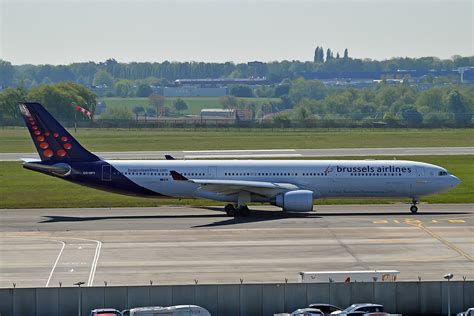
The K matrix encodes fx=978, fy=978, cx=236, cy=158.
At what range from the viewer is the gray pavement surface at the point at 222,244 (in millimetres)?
41250

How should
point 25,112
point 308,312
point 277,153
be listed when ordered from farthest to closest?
point 277,153
point 25,112
point 308,312

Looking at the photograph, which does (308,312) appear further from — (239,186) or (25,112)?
(25,112)

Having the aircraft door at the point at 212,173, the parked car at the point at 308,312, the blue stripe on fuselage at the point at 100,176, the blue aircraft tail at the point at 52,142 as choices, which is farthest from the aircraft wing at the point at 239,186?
the parked car at the point at 308,312

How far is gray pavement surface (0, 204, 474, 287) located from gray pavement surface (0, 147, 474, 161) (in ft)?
107

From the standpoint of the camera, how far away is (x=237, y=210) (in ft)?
189

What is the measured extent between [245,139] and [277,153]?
907 inches

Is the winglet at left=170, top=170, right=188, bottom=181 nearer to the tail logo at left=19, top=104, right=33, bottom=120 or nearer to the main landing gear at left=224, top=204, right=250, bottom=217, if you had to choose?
the main landing gear at left=224, top=204, right=250, bottom=217

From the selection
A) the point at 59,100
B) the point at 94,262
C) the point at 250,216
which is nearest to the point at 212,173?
the point at 250,216

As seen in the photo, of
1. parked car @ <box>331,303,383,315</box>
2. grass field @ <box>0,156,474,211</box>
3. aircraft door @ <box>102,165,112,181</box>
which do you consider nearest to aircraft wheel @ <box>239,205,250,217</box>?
grass field @ <box>0,156,474,211</box>

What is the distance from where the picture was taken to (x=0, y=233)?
2034 inches

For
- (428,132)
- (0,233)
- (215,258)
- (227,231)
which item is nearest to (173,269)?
(215,258)

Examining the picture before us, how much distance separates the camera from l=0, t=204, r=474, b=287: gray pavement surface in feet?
135

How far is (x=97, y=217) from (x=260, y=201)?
31.8ft

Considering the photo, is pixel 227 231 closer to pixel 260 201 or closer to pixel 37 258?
pixel 260 201
